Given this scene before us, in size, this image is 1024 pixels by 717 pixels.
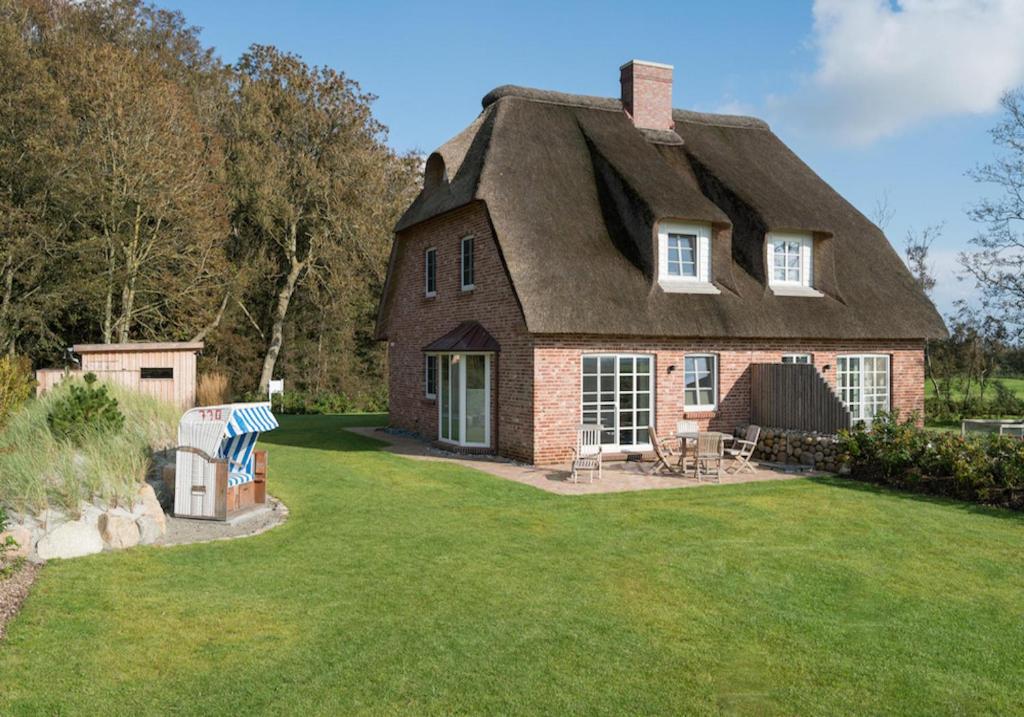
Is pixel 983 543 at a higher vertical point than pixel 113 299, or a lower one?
lower

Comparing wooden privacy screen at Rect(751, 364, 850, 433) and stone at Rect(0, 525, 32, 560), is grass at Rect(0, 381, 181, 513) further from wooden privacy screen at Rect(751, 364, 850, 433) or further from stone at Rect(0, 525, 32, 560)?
wooden privacy screen at Rect(751, 364, 850, 433)

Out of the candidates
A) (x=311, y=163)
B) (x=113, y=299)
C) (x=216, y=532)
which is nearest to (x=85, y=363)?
(x=113, y=299)

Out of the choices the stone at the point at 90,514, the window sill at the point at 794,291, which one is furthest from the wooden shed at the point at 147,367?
the window sill at the point at 794,291

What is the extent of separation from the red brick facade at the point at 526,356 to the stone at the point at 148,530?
7.63m

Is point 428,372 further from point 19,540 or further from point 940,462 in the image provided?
point 19,540

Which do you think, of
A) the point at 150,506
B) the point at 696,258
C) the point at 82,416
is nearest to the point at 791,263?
the point at 696,258

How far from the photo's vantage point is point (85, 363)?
19.3m

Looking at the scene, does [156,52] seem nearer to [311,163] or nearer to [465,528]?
[311,163]

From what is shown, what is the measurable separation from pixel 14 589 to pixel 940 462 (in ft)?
42.0

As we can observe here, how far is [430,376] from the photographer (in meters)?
20.3

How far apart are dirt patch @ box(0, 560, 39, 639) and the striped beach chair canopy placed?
242 centimetres

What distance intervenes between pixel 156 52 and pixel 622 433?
2841cm

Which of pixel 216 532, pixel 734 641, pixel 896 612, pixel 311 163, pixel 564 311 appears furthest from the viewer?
pixel 311 163

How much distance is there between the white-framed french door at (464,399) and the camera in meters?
17.1
